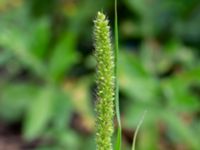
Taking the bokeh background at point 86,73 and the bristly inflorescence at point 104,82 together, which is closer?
the bristly inflorescence at point 104,82

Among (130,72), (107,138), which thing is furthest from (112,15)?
(107,138)

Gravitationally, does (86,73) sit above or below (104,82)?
above

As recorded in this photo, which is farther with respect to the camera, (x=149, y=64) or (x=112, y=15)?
(x=112, y=15)

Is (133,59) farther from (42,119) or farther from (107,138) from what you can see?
(107,138)

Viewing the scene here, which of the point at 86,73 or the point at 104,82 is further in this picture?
the point at 86,73
